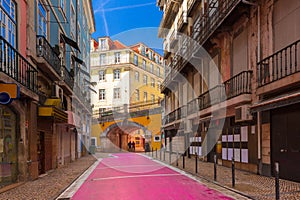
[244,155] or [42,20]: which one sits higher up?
[42,20]

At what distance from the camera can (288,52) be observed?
438 inches

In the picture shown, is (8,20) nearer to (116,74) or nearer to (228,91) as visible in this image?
(228,91)

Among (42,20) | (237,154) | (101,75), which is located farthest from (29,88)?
(101,75)

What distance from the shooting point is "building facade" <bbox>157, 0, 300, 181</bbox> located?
11148mm

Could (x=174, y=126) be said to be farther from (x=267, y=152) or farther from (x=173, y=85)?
(x=267, y=152)

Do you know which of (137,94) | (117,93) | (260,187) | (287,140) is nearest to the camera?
(260,187)

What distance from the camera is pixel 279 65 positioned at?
11.5m

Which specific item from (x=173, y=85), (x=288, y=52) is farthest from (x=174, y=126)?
(x=288, y=52)

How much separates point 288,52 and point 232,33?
221 inches

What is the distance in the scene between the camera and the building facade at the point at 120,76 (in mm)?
52656

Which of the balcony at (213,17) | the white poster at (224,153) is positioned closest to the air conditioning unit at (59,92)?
the balcony at (213,17)

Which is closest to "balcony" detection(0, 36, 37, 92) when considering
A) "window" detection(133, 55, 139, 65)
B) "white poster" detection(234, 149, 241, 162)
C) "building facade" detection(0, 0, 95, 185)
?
"building facade" detection(0, 0, 95, 185)

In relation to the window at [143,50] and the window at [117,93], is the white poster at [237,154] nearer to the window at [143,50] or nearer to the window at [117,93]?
the window at [117,93]

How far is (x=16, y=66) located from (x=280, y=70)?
8777mm
